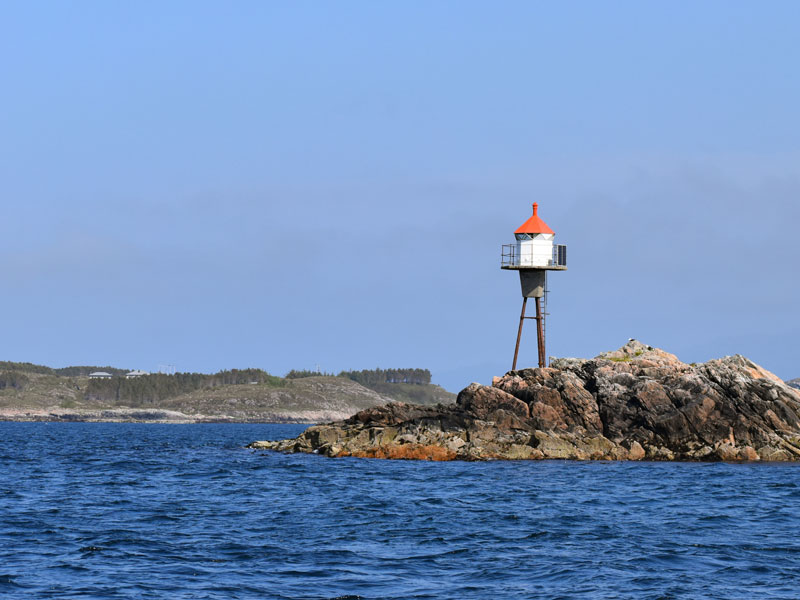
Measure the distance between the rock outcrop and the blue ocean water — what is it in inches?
157

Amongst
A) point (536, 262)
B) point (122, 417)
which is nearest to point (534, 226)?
point (536, 262)

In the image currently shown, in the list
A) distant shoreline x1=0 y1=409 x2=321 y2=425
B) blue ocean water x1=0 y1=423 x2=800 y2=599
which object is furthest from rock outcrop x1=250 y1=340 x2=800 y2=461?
distant shoreline x1=0 y1=409 x2=321 y2=425

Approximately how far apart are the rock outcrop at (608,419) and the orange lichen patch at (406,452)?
0.06m

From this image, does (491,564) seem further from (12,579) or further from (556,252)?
(556,252)

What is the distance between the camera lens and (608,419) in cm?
5453

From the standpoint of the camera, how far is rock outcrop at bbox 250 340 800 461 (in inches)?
2046

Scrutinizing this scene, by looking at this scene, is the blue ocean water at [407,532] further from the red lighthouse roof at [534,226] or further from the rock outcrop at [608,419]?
the red lighthouse roof at [534,226]

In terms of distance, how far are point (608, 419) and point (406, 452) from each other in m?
11.3

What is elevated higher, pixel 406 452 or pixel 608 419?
pixel 608 419

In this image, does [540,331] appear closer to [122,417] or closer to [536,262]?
[536,262]

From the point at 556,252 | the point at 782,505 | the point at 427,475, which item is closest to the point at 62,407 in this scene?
the point at 556,252

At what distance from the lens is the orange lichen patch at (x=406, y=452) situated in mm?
52750

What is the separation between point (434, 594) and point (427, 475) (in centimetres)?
2444

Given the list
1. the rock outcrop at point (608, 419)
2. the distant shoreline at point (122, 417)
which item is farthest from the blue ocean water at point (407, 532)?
the distant shoreline at point (122, 417)
